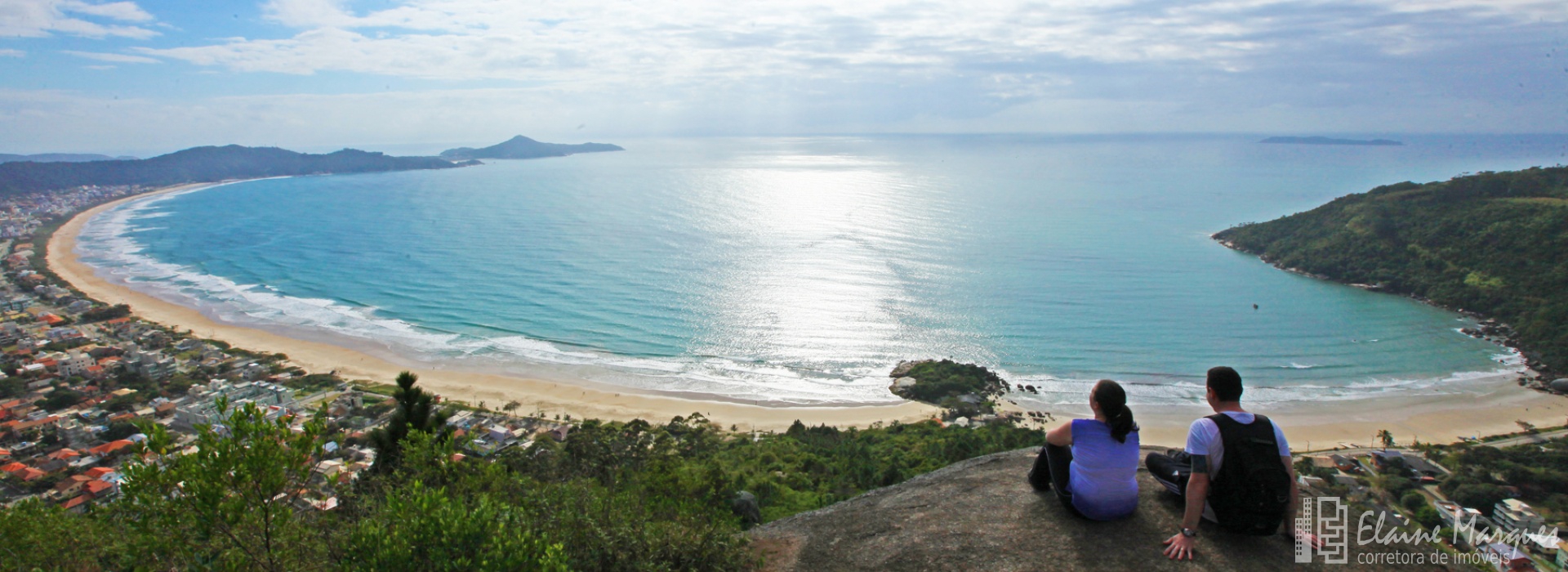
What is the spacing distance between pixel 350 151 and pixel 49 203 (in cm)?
7077

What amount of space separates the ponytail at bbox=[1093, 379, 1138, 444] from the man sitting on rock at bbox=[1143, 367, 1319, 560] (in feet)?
1.31

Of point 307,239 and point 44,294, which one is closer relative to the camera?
point 44,294

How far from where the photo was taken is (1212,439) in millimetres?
4559

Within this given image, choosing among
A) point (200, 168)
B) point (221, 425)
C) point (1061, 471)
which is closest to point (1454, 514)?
point (1061, 471)

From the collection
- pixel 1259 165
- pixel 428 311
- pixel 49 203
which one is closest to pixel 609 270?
pixel 428 311

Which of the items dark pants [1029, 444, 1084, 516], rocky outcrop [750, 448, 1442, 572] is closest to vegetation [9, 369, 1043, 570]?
rocky outcrop [750, 448, 1442, 572]

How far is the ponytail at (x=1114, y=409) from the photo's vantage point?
482 cm

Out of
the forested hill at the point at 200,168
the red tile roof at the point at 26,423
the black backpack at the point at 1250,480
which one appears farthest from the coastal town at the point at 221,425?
the forested hill at the point at 200,168

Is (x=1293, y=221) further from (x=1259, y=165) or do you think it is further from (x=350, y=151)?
(x=350, y=151)

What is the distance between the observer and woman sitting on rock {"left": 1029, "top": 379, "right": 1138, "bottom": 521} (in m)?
4.92

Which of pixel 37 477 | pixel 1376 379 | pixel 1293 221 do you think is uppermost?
pixel 1293 221

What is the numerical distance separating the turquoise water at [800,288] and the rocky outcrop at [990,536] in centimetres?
2100

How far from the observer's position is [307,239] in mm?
61812

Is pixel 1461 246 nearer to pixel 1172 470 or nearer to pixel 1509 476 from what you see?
pixel 1509 476
